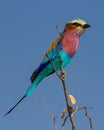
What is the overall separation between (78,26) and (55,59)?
0.77m

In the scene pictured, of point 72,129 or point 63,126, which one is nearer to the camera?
point 72,129

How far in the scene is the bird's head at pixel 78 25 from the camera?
6629 mm

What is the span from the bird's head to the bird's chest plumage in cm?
9

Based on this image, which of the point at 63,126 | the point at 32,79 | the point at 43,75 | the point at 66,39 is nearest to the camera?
the point at 63,126

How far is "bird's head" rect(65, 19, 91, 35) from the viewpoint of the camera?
21.7 ft

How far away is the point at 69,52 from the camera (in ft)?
22.3

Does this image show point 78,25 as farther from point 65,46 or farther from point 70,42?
point 65,46

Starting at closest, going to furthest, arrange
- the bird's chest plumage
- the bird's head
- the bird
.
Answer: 1. the bird
2. the bird's head
3. the bird's chest plumage

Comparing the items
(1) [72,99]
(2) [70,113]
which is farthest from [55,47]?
(2) [70,113]

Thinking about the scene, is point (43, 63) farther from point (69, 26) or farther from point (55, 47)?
point (69, 26)

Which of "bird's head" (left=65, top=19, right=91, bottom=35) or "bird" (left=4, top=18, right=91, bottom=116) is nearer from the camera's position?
"bird" (left=4, top=18, right=91, bottom=116)

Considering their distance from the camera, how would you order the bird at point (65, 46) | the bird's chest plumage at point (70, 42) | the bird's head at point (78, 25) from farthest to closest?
the bird's chest plumage at point (70, 42) < the bird's head at point (78, 25) < the bird at point (65, 46)

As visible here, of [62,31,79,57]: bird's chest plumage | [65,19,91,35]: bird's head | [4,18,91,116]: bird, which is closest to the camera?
[4,18,91,116]: bird

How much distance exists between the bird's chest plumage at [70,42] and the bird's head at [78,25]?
92mm
